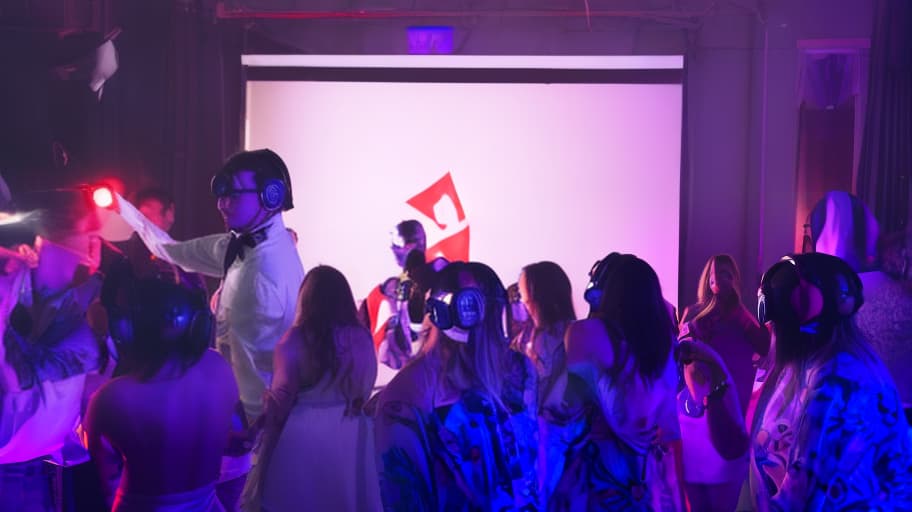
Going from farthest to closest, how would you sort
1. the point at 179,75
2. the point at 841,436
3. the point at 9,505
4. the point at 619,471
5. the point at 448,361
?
the point at 179,75 → the point at 9,505 → the point at 619,471 → the point at 448,361 → the point at 841,436

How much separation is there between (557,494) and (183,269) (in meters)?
1.88

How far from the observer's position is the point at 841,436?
186 centimetres

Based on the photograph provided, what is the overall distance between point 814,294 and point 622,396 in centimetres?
71

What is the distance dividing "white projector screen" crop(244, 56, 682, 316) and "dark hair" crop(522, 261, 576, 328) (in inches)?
111

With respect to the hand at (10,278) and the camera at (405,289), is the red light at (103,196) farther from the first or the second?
the camera at (405,289)

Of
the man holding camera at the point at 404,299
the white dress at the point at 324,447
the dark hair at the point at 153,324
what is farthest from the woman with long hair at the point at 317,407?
the dark hair at the point at 153,324

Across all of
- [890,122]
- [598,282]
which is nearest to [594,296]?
[598,282]

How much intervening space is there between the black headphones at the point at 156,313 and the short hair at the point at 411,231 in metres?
2.41

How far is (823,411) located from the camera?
6.16ft

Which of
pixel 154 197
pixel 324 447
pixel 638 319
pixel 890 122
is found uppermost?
pixel 890 122

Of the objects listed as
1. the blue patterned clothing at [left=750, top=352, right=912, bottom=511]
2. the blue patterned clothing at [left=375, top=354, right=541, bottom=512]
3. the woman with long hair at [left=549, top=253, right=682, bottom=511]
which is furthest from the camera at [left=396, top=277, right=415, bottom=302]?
the blue patterned clothing at [left=750, top=352, right=912, bottom=511]

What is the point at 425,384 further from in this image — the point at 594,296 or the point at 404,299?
the point at 404,299

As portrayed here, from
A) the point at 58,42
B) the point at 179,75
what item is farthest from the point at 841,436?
the point at 179,75

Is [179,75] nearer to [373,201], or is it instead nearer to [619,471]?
[373,201]
